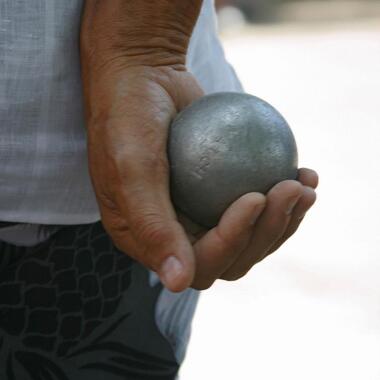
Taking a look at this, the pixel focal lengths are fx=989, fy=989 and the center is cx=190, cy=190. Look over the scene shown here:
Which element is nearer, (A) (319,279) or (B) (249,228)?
(B) (249,228)

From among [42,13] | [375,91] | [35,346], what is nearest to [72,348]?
[35,346]

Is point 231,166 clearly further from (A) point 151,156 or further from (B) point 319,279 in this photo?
(B) point 319,279

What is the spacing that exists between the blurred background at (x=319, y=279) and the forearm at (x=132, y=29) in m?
1.66

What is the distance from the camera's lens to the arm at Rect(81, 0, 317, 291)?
1438mm

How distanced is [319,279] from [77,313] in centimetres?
206

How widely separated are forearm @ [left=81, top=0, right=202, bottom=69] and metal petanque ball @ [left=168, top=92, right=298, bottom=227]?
0.14 m

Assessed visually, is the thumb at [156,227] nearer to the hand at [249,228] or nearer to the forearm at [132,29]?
the hand at [249,228]

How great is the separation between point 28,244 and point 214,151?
18.5 inches

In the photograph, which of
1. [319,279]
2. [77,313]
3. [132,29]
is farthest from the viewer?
[319,279]

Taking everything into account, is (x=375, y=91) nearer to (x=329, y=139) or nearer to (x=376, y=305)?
(x=329, y=139)

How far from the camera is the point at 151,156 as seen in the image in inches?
59.9

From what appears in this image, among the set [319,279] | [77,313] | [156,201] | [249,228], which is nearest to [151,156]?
[156,201]

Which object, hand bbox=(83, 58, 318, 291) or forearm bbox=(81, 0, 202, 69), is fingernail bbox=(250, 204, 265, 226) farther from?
forearm bbox=(81, 0, 202, 69)

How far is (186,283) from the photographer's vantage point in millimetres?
1384
